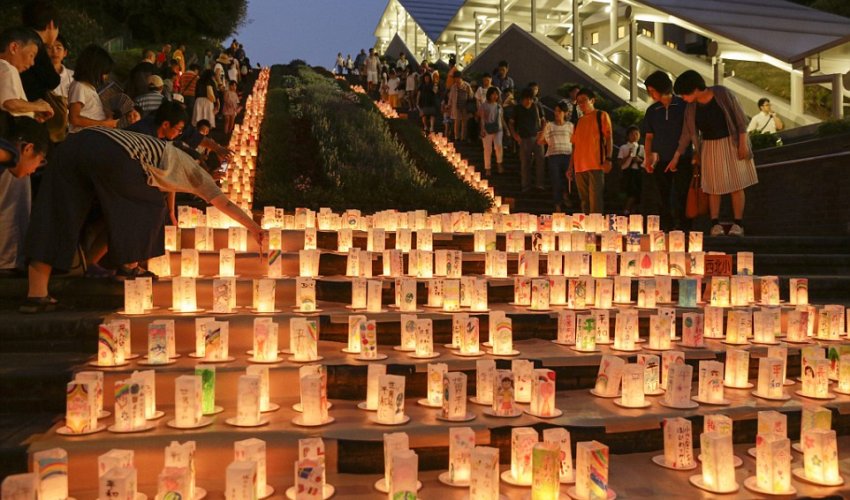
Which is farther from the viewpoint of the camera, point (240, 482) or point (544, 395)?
point (544, 395)

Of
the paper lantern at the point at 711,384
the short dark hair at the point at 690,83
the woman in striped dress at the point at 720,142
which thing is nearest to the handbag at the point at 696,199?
the woman in striped dress at the point at 720,142

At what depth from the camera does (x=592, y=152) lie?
23.2 ft

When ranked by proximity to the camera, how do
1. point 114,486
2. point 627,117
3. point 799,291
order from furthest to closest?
1. point 627,117
2. point 799,291
3. point 114,486

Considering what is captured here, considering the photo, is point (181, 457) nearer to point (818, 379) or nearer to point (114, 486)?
point (114, 486)

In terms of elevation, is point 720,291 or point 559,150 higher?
point 559,150

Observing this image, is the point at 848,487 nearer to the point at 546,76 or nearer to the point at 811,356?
the point at 811,356

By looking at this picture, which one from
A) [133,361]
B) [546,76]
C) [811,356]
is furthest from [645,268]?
[546,76]

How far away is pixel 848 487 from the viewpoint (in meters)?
2.61

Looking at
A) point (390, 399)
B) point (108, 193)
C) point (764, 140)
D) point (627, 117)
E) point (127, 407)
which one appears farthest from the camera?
point (627, 117)

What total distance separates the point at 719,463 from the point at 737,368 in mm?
1031

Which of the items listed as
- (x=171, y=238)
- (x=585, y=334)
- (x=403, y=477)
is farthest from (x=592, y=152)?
(x=403, y=477)

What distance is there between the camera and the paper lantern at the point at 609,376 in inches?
129

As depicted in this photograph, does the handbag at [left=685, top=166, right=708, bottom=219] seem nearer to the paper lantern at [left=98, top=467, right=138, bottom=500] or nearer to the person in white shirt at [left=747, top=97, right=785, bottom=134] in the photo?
the person in white shirt at [left=747, top=97, right=785, bottom=134]

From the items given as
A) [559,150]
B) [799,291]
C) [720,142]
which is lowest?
[799,291]
